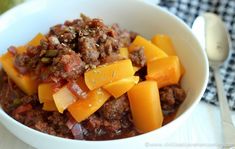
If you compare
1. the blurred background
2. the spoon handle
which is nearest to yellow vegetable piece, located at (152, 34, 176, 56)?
the spoon handle

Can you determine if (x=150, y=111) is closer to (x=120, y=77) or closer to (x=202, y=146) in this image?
(x=120, y=77)

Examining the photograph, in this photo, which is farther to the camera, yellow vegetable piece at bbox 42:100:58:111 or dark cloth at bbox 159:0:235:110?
dark cloth at bbox 159:0:235:110

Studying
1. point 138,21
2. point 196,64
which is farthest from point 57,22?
point 196,64

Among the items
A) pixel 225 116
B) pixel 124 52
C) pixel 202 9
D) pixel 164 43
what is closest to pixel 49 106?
pixel 124 52

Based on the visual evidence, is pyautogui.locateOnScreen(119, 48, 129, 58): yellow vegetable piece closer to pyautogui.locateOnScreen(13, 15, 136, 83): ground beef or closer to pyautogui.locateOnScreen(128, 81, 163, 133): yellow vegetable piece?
pyautogui.locateOnScreen(13, 15, 136, 83): ground beef

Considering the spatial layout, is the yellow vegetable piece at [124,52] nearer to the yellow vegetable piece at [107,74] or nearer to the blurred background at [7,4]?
the yellow vegetable piece at [107,74]

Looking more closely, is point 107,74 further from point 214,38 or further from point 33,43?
point 214,38

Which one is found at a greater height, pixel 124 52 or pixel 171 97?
pixel 124 52
